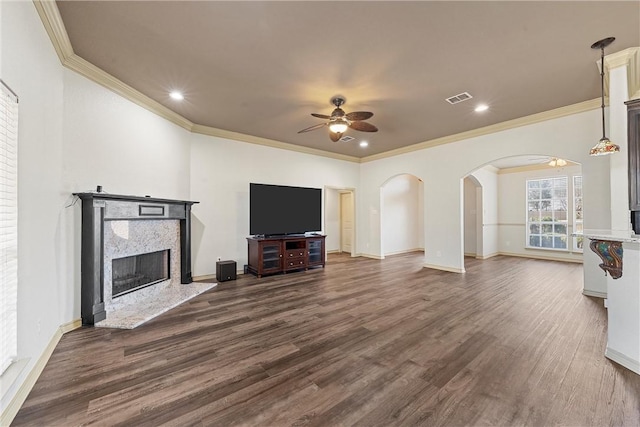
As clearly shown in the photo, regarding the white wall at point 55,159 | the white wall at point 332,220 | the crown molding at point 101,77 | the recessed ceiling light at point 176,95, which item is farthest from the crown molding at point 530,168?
the white wall at point 55,159

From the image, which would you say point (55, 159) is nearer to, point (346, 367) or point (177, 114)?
point (177, 114)

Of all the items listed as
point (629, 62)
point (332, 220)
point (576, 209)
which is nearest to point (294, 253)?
point (332, 220)

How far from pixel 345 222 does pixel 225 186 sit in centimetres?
455

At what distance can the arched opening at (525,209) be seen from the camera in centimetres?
705

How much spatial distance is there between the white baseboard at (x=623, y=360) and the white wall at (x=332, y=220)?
6596 mm

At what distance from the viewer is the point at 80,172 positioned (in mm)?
2973

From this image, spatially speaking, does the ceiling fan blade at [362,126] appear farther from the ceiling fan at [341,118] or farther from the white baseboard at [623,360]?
the white baseboard at [623,360]

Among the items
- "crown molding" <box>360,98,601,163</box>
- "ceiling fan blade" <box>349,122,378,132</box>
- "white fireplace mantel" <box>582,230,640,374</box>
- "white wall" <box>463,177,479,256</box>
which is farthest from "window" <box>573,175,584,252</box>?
"ceiling fan blade" <box>349,122,378,132</box>

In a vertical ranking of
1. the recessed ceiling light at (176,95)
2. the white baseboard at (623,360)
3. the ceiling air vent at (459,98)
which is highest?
the recessed ceiling light at (176,95)

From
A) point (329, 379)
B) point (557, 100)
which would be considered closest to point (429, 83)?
point (557, 100)

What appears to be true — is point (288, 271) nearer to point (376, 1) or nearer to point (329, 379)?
point (329, 379)

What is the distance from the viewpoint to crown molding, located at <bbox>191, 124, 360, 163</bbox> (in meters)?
5.03

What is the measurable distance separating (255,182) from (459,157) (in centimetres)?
448

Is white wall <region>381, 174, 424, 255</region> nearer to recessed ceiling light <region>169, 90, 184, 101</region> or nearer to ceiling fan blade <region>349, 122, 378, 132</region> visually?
ceiling fan blade <region>349, 122, 378, 132</region>
